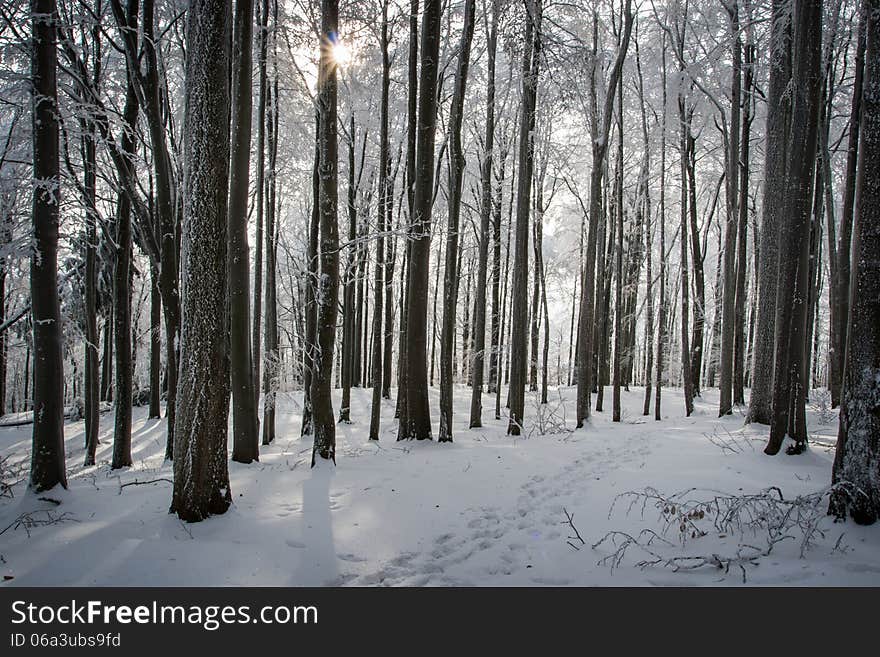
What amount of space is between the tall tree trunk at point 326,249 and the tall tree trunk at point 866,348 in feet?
17.1

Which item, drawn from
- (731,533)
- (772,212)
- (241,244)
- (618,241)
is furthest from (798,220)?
(241,244)

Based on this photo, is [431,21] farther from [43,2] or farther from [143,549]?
[143,549]

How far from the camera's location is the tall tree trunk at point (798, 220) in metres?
5.52

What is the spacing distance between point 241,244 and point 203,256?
7.74 feet

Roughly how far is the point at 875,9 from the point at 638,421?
10.1 meters

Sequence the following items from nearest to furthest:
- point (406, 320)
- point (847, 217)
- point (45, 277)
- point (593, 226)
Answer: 1. point (45, 277)
2. point (406, 320)
3. point (847, 217)
4. point (593, 226)

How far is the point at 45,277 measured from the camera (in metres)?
5.06

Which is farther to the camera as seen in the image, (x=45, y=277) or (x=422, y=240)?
(x=422, y=240)

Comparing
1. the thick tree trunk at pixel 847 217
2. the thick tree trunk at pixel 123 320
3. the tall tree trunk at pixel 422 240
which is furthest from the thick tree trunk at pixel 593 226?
the thick tree trunk at pixel 123 320

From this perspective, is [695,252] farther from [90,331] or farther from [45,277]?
[90,331]

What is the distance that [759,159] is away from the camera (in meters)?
16.3

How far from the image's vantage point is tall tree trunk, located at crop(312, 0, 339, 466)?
6.04 meters

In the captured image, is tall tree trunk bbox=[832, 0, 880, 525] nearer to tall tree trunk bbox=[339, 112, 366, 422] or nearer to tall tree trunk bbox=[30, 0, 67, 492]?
tall tree trunk bbox=[30, 0, 67, 492]
